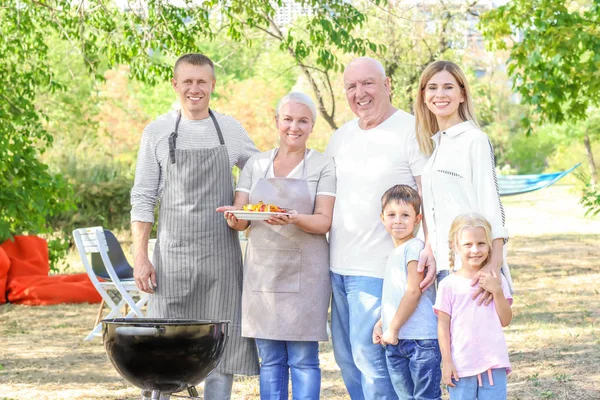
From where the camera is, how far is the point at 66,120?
25844 millimetres

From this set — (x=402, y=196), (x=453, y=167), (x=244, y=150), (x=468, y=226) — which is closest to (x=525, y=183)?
(x=244, y=150)

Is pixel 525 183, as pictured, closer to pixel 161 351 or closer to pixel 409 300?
pixel 409 300

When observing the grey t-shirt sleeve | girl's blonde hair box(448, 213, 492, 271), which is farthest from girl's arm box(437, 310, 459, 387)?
the grey t-shirt sleeve

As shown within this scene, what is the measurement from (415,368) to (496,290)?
0.51 metres

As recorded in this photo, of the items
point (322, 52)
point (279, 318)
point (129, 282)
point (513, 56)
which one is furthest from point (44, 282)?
point (279, 318)

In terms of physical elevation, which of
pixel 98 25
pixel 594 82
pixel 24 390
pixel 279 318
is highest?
pixel 98 25

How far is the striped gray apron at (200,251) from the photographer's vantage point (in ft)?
13.2

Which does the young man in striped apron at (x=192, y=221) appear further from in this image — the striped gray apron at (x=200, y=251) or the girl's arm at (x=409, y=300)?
the girl's arm at (x=409, y=300)

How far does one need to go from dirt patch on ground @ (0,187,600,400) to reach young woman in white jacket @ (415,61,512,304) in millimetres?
2437

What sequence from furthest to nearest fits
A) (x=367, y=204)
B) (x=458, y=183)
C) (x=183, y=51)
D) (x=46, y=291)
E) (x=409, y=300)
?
(x=46, y=291) < (x=183, y=51) < (x=367, y=204) < (x=409, y=300) < (x=458, y=183)

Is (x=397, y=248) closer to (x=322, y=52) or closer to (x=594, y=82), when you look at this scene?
(x=322, y=52)

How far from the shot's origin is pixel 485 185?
11.3 feet

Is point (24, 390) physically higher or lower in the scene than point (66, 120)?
lower

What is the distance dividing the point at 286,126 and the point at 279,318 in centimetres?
Result: 83
